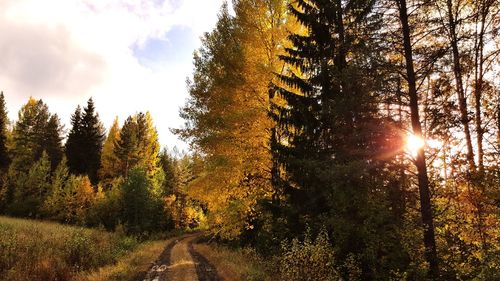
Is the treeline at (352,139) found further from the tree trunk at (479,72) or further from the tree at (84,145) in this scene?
the tree at (84,145)

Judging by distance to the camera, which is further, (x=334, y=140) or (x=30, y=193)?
(x=30, y=193)

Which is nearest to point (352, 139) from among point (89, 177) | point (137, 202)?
point (137, 202)

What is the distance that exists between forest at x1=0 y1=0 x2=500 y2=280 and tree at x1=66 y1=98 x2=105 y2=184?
1363 inches

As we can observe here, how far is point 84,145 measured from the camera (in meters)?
47.9

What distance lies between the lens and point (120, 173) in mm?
47969

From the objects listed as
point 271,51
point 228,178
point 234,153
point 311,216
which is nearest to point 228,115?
point 234,153

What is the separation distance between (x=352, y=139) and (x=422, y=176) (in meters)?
2.17

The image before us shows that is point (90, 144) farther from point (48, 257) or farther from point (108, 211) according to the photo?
point (48, 257)

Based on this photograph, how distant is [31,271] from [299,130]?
10711 millimetres

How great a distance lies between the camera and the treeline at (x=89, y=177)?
118 ft

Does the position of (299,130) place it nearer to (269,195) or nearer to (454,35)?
(269,195)

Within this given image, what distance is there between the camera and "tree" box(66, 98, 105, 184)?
4703 centimetres

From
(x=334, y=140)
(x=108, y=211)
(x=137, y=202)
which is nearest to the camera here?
(x=334, y=140)

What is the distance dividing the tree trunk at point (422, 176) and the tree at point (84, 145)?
45.3 m
